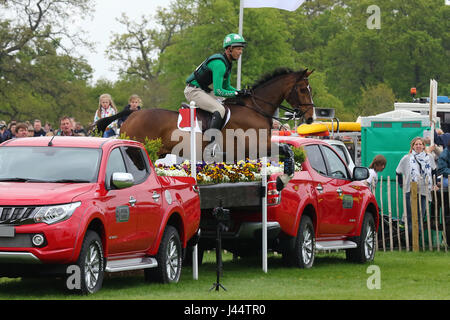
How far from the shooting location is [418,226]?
2123 centimetres

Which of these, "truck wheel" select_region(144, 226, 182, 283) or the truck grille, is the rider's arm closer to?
"truck wheel" select_region(144, 226, 182, 283)

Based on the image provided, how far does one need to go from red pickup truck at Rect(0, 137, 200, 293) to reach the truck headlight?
0.01 m

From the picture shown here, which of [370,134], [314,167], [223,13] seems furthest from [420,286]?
[223,13]

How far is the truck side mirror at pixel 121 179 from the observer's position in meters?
11.9

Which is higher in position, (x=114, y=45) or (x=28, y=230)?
(x=114, y=45)

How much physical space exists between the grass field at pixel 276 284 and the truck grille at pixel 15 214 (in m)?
0.86

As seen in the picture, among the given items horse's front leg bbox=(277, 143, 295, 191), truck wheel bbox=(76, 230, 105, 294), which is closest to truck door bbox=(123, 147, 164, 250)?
truck wheel bbox=(76, 230, 105, 294)

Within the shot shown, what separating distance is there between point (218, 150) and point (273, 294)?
561cm

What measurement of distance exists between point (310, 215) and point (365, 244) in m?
2.17

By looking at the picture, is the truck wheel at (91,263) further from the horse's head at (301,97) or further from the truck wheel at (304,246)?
the horse's head at (301,97)

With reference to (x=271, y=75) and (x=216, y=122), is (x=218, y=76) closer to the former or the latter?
(x=216, y=122)

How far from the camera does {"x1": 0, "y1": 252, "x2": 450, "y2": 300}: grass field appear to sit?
1169 cm

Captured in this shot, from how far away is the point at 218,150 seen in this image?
1731 cm
